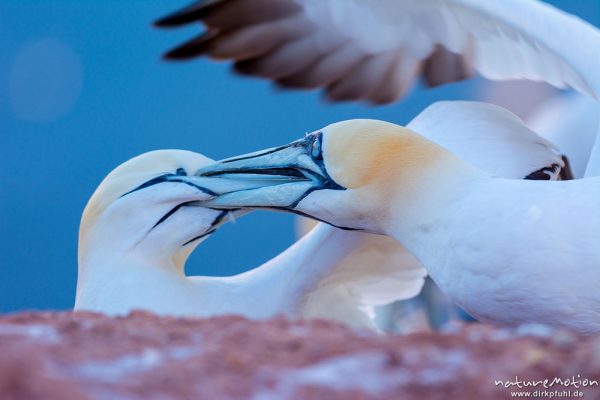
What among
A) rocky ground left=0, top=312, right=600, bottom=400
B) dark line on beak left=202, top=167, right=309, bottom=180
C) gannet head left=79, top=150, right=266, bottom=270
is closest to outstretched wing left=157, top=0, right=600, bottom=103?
gannet head left=79, top=150, right=266, bottom=270

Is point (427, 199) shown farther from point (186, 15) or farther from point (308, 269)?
point (186, 15)

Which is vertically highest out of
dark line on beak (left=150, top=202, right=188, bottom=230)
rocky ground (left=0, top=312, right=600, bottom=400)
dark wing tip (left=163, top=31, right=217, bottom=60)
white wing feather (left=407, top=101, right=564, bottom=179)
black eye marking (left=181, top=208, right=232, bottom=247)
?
dark wing tip (left=163, top=31, right=217, bottom=60)

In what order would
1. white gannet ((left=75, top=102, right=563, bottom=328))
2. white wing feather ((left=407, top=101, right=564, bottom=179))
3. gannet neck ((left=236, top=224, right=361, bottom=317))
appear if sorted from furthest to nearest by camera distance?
white wing feather ((left=407, top=101, right=564, bottom=179))
gannet neck ((left=236, top=224, right=361, bottom=317))
white gannet ((left=75, top=102, right=563, bottom=328))

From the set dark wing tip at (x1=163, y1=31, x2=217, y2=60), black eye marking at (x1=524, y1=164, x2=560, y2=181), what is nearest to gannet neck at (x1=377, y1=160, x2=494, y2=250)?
black eye marking at (x1=524, y1=164, x2=560, y2=181)

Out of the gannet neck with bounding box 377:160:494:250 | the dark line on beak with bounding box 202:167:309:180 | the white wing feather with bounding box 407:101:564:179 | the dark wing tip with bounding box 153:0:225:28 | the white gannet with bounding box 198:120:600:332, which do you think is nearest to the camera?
the white gannet with bounding box 198:120:600:332

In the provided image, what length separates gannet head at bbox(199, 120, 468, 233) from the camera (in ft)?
9.68

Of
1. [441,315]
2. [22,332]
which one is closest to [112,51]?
[441,315]

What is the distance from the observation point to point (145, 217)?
3.57 meters

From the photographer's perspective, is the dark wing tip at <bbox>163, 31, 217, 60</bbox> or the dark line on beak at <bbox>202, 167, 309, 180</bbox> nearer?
the dark line on beak at <bbox>202, 167, 309, 180</bbox>

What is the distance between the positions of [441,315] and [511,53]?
3181 mm

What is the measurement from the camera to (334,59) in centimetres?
459

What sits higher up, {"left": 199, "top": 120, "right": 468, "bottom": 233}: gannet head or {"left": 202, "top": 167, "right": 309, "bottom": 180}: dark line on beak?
{"left": 202, "top": 167, "right": 309, "bottom": 180}: dark line on beak

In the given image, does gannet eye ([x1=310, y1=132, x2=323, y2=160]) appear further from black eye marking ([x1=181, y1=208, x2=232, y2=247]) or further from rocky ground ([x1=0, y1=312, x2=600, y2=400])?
rocky ground ([x1=0, y1=312, x2=600, y2=400])

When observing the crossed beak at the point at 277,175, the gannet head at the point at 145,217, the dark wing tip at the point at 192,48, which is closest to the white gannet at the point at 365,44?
the dark wing tip at the point at 192,48
